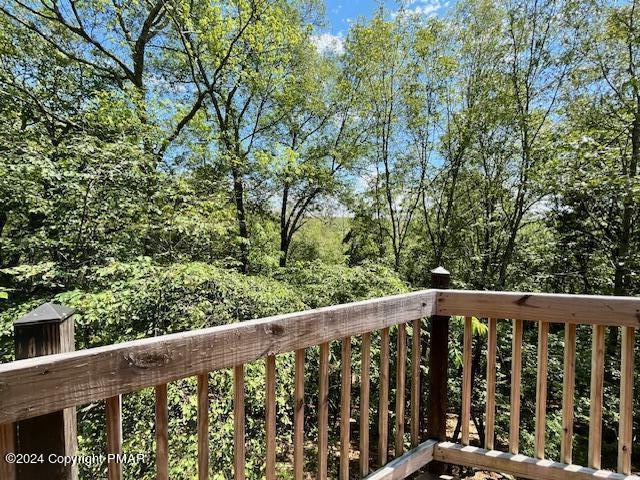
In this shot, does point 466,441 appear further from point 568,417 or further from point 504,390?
point 504,390

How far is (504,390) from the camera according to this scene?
20.4 feet

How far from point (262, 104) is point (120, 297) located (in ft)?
26.7

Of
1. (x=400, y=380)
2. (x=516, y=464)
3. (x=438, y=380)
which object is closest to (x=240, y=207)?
(x=438, y=380)

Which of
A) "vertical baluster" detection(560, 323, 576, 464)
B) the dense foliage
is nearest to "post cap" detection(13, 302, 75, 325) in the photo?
the dense foliage

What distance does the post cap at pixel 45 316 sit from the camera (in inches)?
29.8

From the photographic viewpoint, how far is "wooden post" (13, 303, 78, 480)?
0.74 metres

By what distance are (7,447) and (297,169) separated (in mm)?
7432

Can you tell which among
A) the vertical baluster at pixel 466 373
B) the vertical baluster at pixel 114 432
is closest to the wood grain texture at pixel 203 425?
the vertical baluster at pixel 114 432

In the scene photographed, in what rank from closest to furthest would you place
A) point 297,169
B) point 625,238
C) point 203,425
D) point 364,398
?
point 203,425, point 364,398, point 625,238, point 297,169

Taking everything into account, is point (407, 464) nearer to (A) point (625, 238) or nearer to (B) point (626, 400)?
(B) point (626, 400)

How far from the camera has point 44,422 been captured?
29.4 inches

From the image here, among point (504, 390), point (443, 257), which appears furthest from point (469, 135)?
point (504, 390)

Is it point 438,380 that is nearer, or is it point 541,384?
point 541,384

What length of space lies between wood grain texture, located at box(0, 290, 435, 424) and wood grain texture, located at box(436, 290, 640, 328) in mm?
671
